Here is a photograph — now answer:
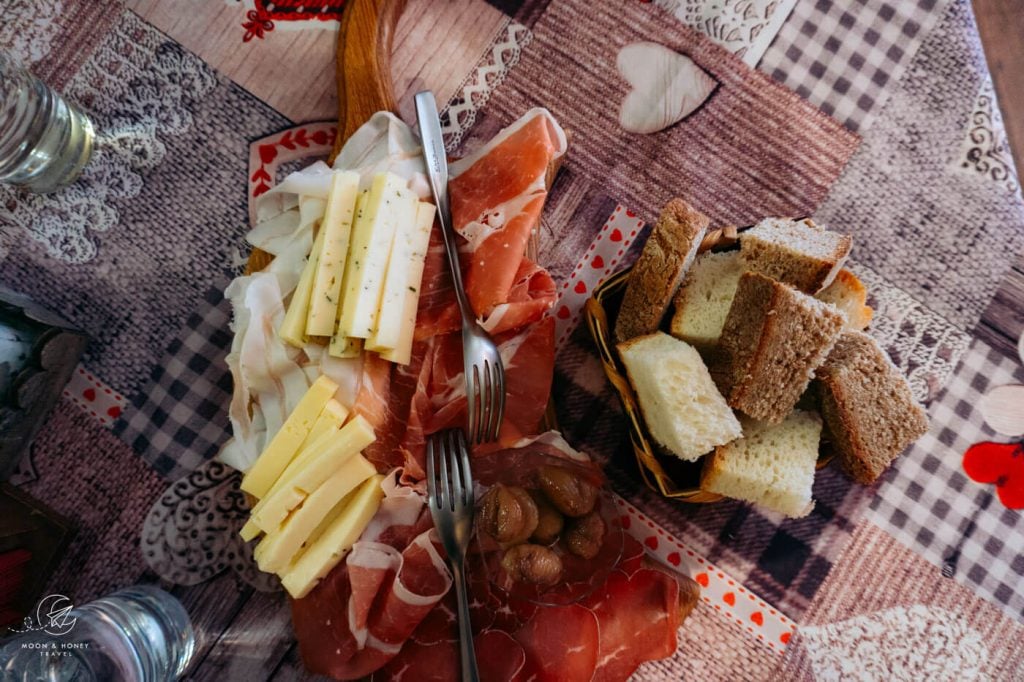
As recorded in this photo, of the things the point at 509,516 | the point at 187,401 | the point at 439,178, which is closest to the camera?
the point at 509,516

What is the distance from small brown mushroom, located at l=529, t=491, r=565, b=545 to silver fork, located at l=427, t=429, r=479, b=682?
0.14m

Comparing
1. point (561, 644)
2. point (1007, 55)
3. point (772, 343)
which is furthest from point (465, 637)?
point (1007, 55)

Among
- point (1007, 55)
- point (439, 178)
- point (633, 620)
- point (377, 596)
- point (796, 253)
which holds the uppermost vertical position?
point (1007, 55)

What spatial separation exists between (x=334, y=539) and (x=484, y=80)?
973mm

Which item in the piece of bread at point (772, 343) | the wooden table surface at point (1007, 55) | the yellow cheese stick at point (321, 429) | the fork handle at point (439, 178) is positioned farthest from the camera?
the wooden table surface at point (1007, 55)

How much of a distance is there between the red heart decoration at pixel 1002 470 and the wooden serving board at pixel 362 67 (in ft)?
4.57

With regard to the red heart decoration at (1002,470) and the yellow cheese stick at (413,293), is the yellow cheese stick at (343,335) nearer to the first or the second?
the yellow cheese stick at (413,293)

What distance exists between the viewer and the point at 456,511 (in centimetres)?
123

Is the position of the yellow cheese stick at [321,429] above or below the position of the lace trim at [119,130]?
below

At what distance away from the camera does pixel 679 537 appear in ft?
4.69

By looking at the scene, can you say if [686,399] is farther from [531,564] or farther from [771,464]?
[531,564]

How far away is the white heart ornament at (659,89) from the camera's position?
146cm

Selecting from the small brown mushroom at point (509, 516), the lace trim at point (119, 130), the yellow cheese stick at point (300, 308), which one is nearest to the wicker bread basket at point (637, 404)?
the small brown mushroom at point (509, 516)

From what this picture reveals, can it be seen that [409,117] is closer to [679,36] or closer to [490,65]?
[490,65]
